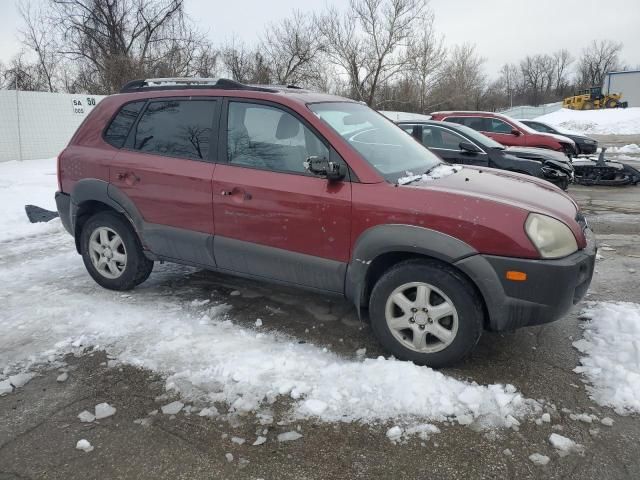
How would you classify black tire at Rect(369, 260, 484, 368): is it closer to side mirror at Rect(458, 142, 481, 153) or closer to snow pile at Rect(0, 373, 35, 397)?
snow pile at Rect(0, 373, 35, 397)

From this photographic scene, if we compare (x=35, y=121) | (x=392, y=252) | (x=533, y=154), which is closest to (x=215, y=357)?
(x=392, y=252)

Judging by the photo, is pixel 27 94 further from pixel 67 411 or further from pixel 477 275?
pixel 477 275

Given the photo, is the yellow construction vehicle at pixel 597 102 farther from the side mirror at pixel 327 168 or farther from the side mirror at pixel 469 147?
the side mirror at pixel 327 168

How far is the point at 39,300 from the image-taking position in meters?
4.51

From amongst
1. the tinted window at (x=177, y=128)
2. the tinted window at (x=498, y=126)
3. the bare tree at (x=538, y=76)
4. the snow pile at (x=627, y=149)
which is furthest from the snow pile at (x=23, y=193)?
the bare tree at (x=538, y=76)

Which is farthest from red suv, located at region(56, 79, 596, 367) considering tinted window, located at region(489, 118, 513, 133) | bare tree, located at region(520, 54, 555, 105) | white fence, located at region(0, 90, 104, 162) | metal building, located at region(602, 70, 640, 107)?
bare tree, located at region(520, 54, 555, 105)

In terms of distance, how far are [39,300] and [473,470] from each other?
3.93 m

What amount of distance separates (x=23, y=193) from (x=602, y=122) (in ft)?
130

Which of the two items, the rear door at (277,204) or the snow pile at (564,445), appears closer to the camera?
the snow pile at (564,445)

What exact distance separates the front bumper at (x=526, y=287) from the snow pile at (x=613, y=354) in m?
0.51

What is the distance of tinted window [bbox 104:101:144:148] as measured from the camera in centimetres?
446

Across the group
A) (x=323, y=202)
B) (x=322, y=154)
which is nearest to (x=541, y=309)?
(x=323, y=202)

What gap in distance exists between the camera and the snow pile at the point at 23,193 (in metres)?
7.13

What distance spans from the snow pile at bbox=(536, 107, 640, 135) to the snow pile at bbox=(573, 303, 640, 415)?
32300 mm
